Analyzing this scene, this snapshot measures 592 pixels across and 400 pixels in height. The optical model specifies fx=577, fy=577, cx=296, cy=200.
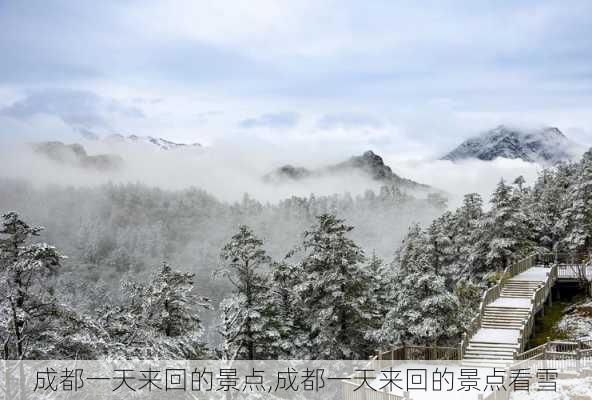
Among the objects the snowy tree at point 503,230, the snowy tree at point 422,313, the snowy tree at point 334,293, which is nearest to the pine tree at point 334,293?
the snowy tree at point 334,293

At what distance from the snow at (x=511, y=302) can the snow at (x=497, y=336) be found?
279 centimetres

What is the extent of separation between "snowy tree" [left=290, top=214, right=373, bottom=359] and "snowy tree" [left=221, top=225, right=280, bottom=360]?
2108 mm

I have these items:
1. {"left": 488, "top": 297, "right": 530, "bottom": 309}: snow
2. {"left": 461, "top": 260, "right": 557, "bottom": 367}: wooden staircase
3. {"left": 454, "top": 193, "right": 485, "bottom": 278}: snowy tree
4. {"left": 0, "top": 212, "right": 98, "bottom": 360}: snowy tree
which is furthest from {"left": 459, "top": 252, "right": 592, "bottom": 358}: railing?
{"left": 0, "top": 212, "right": 98, "bottom": 360}: snowy tree

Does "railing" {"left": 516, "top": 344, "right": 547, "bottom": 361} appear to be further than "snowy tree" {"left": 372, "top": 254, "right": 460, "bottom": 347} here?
No

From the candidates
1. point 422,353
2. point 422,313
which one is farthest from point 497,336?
point 422,353

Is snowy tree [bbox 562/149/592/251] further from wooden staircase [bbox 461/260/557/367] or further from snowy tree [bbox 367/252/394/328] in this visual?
snowy tree [bbox 367/252/394/328]

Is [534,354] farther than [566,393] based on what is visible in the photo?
Yes

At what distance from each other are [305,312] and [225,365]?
12.6m

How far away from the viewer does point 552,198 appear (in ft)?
158

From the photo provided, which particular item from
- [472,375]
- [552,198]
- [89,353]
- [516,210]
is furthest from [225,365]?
[552,198]

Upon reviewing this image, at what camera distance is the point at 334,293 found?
96.6 feet

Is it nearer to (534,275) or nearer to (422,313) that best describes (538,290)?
(534,275)

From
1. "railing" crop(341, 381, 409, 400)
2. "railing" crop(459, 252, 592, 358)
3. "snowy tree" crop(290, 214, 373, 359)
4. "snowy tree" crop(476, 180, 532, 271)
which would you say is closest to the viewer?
"railing" crop(341, 381, 409, 400)

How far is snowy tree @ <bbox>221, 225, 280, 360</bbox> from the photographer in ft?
95.9
